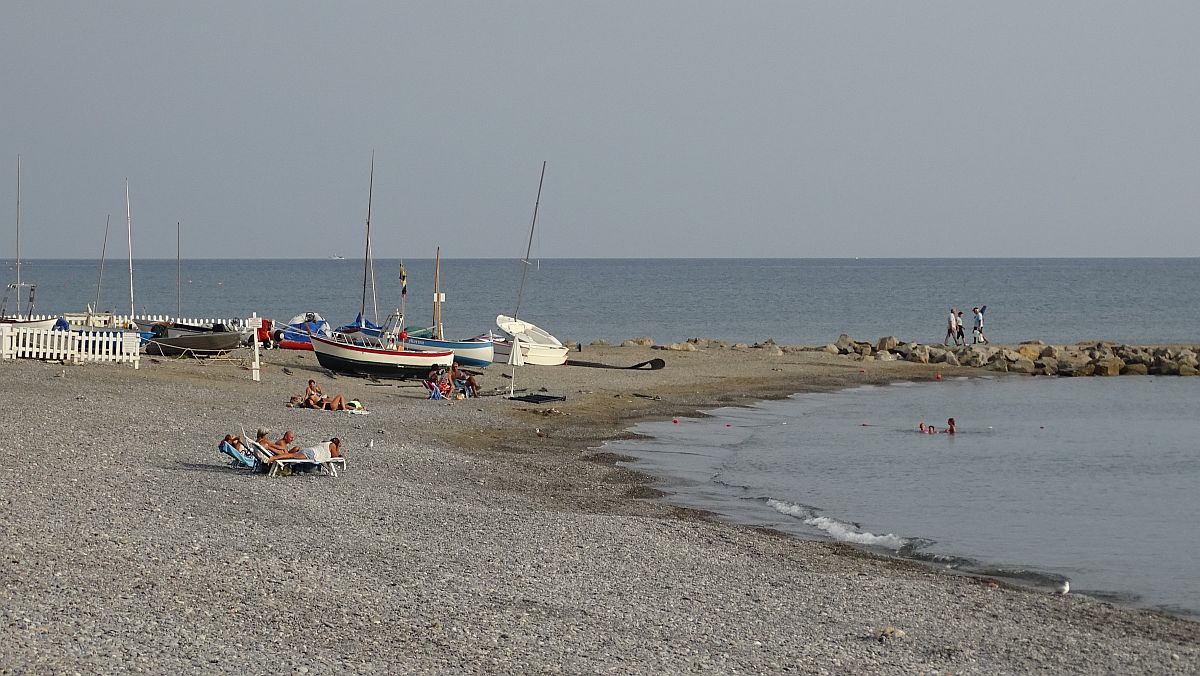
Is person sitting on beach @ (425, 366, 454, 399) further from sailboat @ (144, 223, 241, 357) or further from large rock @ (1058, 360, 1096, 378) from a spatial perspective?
large rock @ (1058, 360, 1096, 378)

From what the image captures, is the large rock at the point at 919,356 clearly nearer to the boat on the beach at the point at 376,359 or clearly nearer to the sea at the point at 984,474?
the sea at the point at 984,474

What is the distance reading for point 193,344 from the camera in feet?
115

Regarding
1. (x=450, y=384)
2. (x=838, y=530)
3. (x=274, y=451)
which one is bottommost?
(x=838, y=530)

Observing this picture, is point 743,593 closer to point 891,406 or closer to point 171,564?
point 171,564

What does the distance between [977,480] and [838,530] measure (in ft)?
20.1

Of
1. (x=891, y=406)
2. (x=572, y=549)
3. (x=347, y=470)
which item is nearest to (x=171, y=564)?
(x=572, y=549)

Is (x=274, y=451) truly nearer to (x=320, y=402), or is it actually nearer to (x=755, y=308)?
(x=320, y=402)

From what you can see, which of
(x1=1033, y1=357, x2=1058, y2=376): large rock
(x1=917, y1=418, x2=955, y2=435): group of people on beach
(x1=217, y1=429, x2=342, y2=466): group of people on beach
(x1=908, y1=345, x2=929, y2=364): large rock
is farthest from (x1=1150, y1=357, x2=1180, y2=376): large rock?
(x1=217, y1=429, x2=342, y2=466): group of people on beach

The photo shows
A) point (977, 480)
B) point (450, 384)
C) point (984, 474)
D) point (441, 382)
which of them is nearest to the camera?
point (977, 480)

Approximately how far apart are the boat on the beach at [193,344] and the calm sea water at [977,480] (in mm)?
14253

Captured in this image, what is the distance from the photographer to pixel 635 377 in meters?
37.5

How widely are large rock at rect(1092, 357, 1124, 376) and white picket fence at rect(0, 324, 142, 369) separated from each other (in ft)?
106

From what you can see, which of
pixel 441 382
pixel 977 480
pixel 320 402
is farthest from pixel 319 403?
pixel 977 480

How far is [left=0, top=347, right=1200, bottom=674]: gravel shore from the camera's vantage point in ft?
30.5
